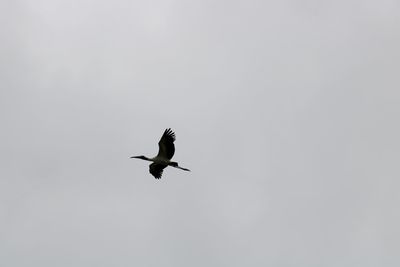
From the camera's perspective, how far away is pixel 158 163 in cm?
14462

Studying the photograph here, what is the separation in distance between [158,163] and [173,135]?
4.06 meters

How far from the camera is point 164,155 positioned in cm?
14312

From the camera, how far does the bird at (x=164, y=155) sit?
141500mm

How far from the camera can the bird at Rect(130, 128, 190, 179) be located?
464ft

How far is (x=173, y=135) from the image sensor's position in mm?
141750
